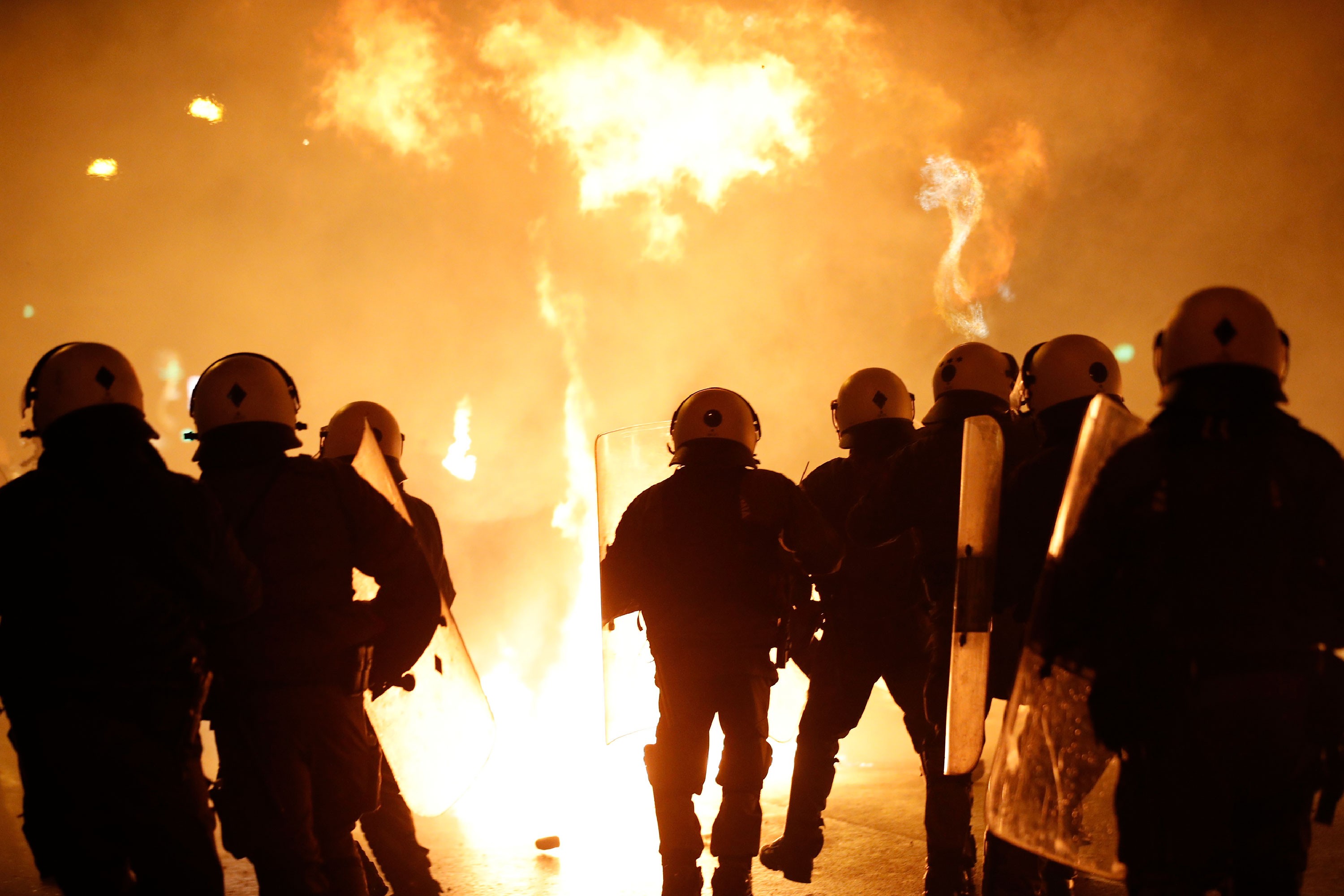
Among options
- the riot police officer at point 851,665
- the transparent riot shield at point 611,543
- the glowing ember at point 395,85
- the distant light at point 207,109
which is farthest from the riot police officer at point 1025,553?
the distant light at point 207,109

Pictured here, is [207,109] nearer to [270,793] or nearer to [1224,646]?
[270,793]

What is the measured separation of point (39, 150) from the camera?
993 cm

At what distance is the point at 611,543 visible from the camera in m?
4.46

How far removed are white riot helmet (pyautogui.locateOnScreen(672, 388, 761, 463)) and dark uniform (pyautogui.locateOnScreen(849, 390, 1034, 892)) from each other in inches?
22.2

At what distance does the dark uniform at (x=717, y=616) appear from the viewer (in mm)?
3693

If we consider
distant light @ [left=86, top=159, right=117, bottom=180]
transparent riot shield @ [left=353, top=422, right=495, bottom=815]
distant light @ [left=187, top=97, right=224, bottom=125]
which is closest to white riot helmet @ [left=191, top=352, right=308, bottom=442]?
transparent riot shield @ [left=353, top=422, right=495, bottom=815]

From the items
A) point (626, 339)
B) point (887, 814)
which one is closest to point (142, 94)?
point (626, 339)

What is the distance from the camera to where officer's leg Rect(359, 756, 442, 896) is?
4.07 metres

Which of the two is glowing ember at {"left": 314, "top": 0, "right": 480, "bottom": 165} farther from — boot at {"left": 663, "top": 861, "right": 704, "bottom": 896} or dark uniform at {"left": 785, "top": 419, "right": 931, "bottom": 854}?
boot at {"left": 663, "top": 861, "right": 704, "bottom": 896}

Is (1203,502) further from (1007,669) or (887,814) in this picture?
(887,814)

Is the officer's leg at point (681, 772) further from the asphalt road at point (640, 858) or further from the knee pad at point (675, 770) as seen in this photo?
the asphalt road at point (640, 858)

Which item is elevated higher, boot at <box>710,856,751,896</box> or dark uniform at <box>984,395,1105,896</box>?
dark uniform at <box>984,395,1105,896</box>

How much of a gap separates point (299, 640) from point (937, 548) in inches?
91.3

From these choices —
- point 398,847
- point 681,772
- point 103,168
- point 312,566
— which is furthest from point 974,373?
point 103,168
